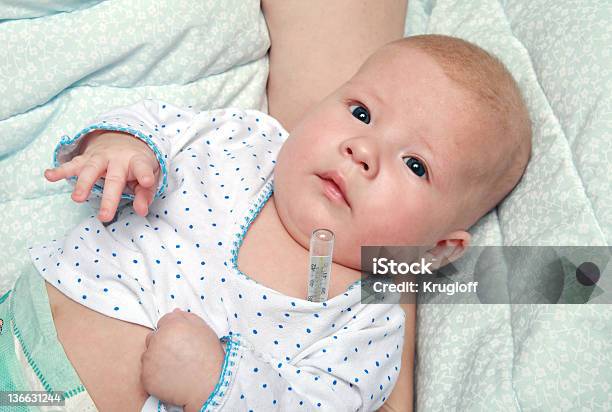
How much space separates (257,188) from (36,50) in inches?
19.3

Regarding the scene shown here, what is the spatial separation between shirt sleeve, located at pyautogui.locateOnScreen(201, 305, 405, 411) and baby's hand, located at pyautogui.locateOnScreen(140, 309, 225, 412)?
0.07ft

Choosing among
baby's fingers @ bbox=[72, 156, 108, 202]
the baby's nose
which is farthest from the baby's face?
baby's fingers @ bbox=[72, 156, 108, 202]

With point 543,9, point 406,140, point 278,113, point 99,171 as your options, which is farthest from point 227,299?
point 543,9

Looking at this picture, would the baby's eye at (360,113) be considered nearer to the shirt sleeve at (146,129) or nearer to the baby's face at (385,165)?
the baby's face at (385,165)

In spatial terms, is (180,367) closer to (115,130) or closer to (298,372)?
(298,372)

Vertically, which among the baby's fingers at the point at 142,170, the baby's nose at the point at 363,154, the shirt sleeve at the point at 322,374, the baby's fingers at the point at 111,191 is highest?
the baby's fingers at the point at 142,170

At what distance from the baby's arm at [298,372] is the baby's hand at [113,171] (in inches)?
8.2

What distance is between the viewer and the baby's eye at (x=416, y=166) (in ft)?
3.89

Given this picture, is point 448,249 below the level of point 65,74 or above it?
below

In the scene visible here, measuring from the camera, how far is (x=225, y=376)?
3.30 feet

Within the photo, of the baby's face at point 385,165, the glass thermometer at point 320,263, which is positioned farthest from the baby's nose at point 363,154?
the glass thermometer at point 320,263

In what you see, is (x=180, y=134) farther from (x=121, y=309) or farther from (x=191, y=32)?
(x=121, y=309)

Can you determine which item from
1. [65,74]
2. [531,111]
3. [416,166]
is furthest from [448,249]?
[65,74]

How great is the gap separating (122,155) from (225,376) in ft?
1.31
